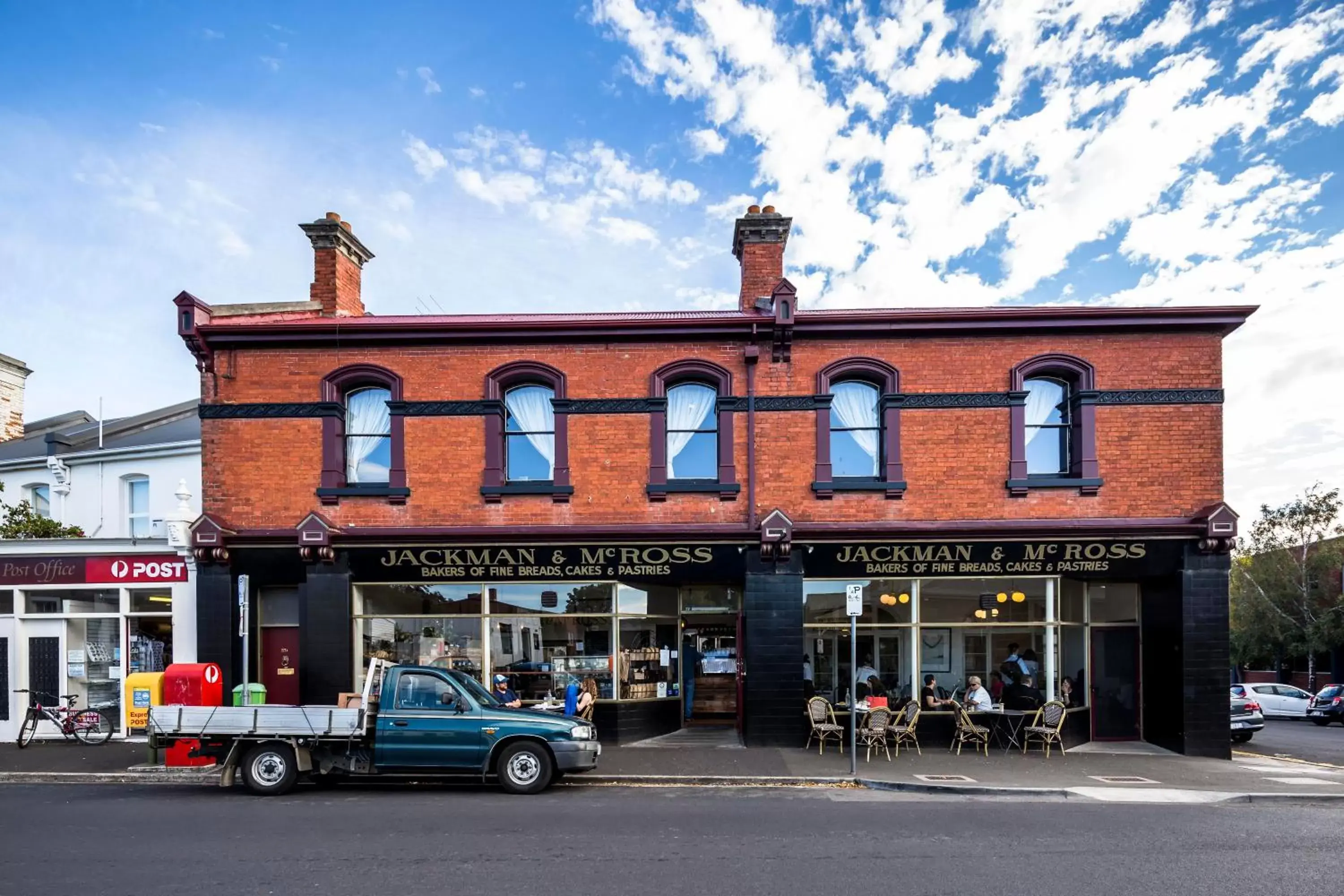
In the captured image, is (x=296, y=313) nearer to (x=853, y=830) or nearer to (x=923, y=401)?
(x=923, y=401)

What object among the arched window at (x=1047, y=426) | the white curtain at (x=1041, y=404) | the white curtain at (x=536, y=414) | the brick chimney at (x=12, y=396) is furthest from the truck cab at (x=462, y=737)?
the brick chimney at (x=12, y=396)

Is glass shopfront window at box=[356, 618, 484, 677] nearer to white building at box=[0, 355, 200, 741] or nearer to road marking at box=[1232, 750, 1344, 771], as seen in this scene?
white building at box=[0, 355, 200, 741]

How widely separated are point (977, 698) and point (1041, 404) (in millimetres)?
5221

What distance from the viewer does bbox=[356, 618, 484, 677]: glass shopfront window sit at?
14.7 m

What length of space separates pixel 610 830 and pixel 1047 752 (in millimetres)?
8461

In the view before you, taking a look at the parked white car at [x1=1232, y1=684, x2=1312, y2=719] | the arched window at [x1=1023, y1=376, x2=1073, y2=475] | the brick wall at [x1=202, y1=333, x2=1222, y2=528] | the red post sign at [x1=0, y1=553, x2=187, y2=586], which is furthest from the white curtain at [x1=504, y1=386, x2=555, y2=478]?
the parked white car at [x1=1232, y1=684, x2=1312, y2=719]

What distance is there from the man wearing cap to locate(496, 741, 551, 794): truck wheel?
106 inches

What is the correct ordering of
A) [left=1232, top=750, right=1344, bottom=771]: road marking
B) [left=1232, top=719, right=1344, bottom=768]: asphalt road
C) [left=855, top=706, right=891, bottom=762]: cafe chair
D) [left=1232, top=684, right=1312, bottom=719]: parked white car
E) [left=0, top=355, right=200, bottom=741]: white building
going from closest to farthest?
[left=855, top=706, right=891, bottom=762]: cafe chair → [left=1232, top=750, right=1344, bottom=771]: road marking → [left=0, top=355, right=200, bottom=741]: white building → [left=1232, top=719, right=1344, bottom=768]: asphalt road → [left=1232, top=684, right=1312, bottom=719]: parked white car

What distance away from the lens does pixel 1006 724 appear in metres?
14.2

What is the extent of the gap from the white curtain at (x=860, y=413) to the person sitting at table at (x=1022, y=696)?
4.45 meters

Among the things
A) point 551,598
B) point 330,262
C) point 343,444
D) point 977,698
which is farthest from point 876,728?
point 330,262

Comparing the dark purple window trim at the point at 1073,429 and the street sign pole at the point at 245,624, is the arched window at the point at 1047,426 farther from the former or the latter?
the street sign pole at the point at 245,624

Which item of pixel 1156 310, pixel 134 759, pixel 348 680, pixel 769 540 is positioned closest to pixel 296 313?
pixel 348 680

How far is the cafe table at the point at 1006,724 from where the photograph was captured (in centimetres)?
1399
